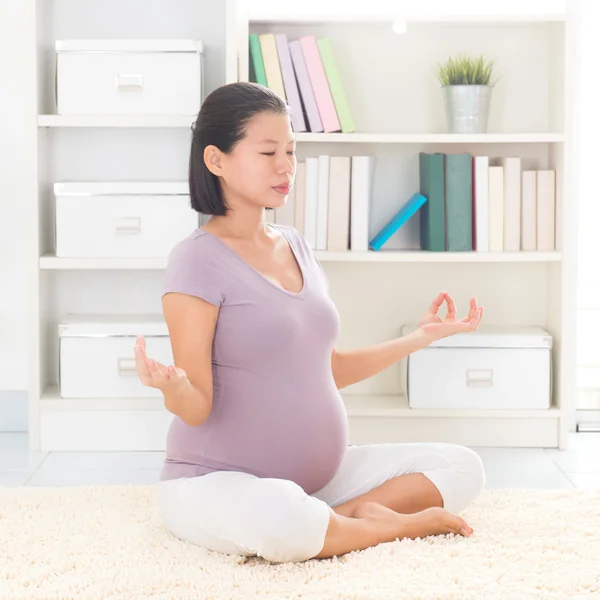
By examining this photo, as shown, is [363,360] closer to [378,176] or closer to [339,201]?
[339,201]

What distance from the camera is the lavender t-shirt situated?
1.80 meters

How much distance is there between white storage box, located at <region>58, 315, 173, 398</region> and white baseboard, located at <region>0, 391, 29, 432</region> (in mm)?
295

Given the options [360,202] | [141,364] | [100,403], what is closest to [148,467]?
[100,403]

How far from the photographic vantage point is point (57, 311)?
2.95 metres

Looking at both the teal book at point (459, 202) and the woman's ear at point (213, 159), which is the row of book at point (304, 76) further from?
the woman's ear at point (213, 159)

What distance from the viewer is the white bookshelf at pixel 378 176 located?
2.72 metres

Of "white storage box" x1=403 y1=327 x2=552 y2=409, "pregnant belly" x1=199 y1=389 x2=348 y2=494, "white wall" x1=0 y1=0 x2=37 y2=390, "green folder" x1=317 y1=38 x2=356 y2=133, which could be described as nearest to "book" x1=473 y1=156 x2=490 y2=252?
"white storage box" x1=403 y1=327 x2=552 y2=409

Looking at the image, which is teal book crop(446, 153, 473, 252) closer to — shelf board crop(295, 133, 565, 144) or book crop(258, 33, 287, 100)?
shelf board crop(295, 133, 565, 144)

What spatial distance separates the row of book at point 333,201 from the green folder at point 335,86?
0.31 ft

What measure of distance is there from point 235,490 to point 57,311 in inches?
54.3

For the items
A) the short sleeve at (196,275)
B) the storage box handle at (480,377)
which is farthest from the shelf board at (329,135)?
the short sleeve at (196,275)

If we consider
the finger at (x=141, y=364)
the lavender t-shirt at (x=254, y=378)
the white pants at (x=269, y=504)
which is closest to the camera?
the finger at (x=141, y=364)

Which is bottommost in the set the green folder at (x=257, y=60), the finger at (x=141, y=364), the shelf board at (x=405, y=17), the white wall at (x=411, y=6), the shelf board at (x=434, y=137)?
the finger at (x=141, y=364)

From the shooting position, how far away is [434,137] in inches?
106
